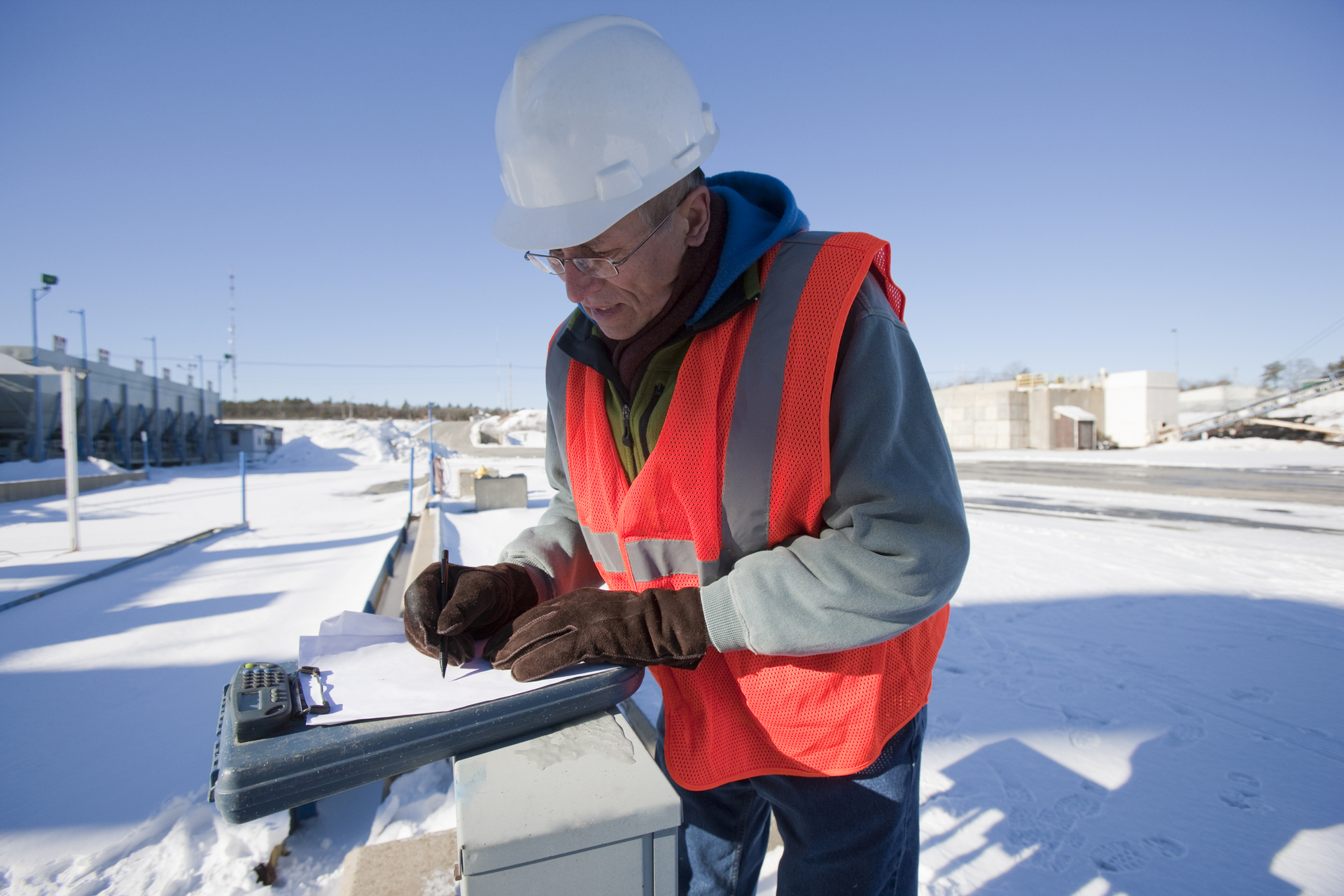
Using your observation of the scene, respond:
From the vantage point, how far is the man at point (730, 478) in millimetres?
1002

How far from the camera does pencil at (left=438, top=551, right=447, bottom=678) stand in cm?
112

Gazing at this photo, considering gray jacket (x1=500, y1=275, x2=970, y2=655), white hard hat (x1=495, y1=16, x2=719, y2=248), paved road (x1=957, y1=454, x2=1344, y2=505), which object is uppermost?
white hard hat (x1=495, y1=16, x2=719, y2=248)

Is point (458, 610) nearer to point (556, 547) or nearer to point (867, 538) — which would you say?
point (556, 547)

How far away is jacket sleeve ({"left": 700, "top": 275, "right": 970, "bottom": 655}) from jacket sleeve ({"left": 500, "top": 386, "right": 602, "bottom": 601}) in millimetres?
570

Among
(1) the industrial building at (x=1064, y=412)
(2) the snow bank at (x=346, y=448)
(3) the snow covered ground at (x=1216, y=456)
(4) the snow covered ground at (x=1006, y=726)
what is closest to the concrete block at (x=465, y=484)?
(4) the snow covered ground at (x=1006, y=726)

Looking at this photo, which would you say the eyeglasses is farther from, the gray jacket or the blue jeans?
the blue jeans

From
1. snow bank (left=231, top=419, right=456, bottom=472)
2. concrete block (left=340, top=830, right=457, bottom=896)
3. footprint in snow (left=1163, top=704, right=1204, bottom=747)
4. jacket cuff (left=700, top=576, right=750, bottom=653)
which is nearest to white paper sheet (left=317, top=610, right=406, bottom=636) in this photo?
jacket cuff (left=700, top=576, right=750, bottom=653)

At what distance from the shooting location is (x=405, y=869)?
1.80 metres

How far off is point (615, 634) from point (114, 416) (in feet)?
90.8

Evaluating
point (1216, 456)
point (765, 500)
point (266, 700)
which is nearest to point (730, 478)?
point (765, 500)

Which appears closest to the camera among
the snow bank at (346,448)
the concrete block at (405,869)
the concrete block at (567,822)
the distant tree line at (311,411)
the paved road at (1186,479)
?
the concrete block at (567,822)

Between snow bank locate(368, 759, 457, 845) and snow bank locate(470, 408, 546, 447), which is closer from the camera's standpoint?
snow bank locate(368, 759, 457, 845)

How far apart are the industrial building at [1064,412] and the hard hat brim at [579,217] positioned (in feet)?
108

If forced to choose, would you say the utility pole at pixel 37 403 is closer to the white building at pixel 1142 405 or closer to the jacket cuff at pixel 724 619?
the jacket cuff at pixel 724 619
